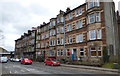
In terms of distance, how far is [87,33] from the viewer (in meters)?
26.2

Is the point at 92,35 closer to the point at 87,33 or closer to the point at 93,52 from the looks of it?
the point at 87,33

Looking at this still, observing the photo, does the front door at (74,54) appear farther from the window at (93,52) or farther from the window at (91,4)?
the window at (91,4)

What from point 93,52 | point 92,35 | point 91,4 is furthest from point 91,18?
point 93,52

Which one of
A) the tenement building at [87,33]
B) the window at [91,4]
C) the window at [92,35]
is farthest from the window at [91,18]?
the window at [92,35]

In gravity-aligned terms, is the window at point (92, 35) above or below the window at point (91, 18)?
below

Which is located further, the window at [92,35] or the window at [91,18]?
the window at [91,18]

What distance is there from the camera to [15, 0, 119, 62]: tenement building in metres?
23.8

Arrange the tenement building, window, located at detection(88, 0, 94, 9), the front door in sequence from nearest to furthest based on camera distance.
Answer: the tenement building < window, located at detection(88, 0, 94, 9) < the front door

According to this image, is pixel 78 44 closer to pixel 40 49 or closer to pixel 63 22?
pixel 63 22

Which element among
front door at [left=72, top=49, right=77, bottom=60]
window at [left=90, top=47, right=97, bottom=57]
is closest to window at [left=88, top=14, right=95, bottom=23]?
window at [left=90, top=47, right=97, bottom=57]

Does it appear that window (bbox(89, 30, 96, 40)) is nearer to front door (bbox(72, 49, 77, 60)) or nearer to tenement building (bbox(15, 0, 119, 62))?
tenement building (bbox(15, 0, 119, 62))

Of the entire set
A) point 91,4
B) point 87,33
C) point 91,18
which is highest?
point 91,4

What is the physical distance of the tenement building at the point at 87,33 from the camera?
23.8 meters

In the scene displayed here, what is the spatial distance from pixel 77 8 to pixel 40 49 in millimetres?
25417
